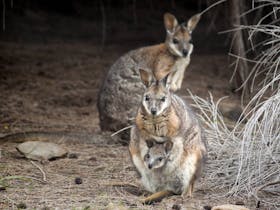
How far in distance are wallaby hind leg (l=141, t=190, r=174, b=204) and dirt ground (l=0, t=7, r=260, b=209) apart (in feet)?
0.17

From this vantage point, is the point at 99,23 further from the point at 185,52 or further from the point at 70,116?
the point at 185,52

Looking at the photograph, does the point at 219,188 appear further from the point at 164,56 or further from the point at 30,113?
the point at 30,113

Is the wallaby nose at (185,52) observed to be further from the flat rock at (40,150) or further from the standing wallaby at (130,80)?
the flat rock at (40,150)

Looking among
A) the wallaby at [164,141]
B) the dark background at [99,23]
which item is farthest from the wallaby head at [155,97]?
the dark background at [99,23]

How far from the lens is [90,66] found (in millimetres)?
11836

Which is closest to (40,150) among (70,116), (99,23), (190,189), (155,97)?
(155,97)

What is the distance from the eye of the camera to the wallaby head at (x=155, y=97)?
580cm

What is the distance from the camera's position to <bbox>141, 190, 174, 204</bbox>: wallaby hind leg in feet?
18.4

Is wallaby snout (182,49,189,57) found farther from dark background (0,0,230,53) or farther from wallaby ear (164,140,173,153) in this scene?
dark background (0,0,230,53)

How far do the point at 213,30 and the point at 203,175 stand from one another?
7.46m

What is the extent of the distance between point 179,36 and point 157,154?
11.6ft

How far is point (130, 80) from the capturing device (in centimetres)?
824

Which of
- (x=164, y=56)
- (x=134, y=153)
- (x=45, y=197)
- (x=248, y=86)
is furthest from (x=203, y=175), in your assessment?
(x=248, y=86)

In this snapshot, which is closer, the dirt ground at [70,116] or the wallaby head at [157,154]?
the wallaby head at [157,154]
